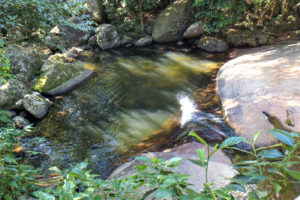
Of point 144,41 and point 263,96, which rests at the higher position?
point 144,41

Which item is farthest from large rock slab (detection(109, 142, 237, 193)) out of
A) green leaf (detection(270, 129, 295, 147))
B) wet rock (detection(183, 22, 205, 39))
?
wet rock (detection(183, 22, 205, 39))

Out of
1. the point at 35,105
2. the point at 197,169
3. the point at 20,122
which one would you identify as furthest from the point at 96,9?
the point at 197,169

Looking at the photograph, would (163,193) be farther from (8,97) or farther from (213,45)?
(213,45)

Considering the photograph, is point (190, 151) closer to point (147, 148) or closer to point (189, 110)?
point (147, 148)

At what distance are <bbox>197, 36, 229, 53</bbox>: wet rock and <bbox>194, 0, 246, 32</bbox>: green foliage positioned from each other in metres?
0.40

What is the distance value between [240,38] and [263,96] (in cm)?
545

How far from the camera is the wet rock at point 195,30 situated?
977 cm

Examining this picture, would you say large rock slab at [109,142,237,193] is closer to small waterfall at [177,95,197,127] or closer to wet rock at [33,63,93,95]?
small waterfall at [177,95,197,127]

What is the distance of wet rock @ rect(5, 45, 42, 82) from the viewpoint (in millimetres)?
6750

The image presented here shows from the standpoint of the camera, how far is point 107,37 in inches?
427

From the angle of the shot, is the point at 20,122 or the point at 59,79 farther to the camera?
the point at 59,79

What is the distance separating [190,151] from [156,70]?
15.7 ft

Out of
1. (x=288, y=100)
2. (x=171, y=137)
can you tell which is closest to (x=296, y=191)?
(x=288, y=100)

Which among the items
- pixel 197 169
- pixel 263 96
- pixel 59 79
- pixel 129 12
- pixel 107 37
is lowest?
pixel 197 169
